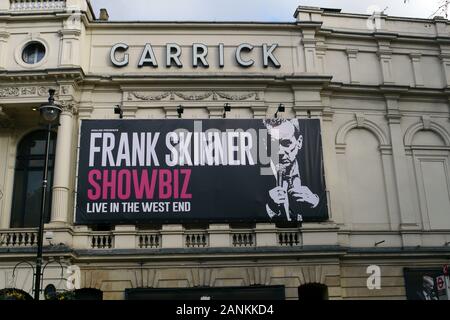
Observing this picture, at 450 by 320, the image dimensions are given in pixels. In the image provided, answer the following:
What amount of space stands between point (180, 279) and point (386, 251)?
8851 mm

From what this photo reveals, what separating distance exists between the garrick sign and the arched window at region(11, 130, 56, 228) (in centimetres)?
482

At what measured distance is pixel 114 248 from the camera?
22609 mm

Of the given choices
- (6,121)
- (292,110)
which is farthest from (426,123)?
(6,121)

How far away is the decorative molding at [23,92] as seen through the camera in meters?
23.9

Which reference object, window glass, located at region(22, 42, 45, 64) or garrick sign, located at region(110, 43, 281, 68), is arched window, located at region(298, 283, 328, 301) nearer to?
garrick sign, located at region(110, 43, 281, 68)

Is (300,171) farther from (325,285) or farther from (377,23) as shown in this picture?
(377,23)

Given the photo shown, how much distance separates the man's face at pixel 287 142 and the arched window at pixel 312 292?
17.4ft

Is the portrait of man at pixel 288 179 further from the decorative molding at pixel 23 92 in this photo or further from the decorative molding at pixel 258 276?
the decorative molding at pixel 23 92

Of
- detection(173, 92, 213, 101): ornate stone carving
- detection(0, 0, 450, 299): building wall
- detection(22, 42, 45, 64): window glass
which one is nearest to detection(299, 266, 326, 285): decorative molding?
detection(0, 0, 450, 299): building wall

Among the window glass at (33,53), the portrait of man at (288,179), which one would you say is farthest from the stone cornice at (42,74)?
the portrait of man at (288,179)

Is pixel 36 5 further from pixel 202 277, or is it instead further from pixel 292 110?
pixel 202 277

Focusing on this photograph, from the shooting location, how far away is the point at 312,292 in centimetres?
2398
